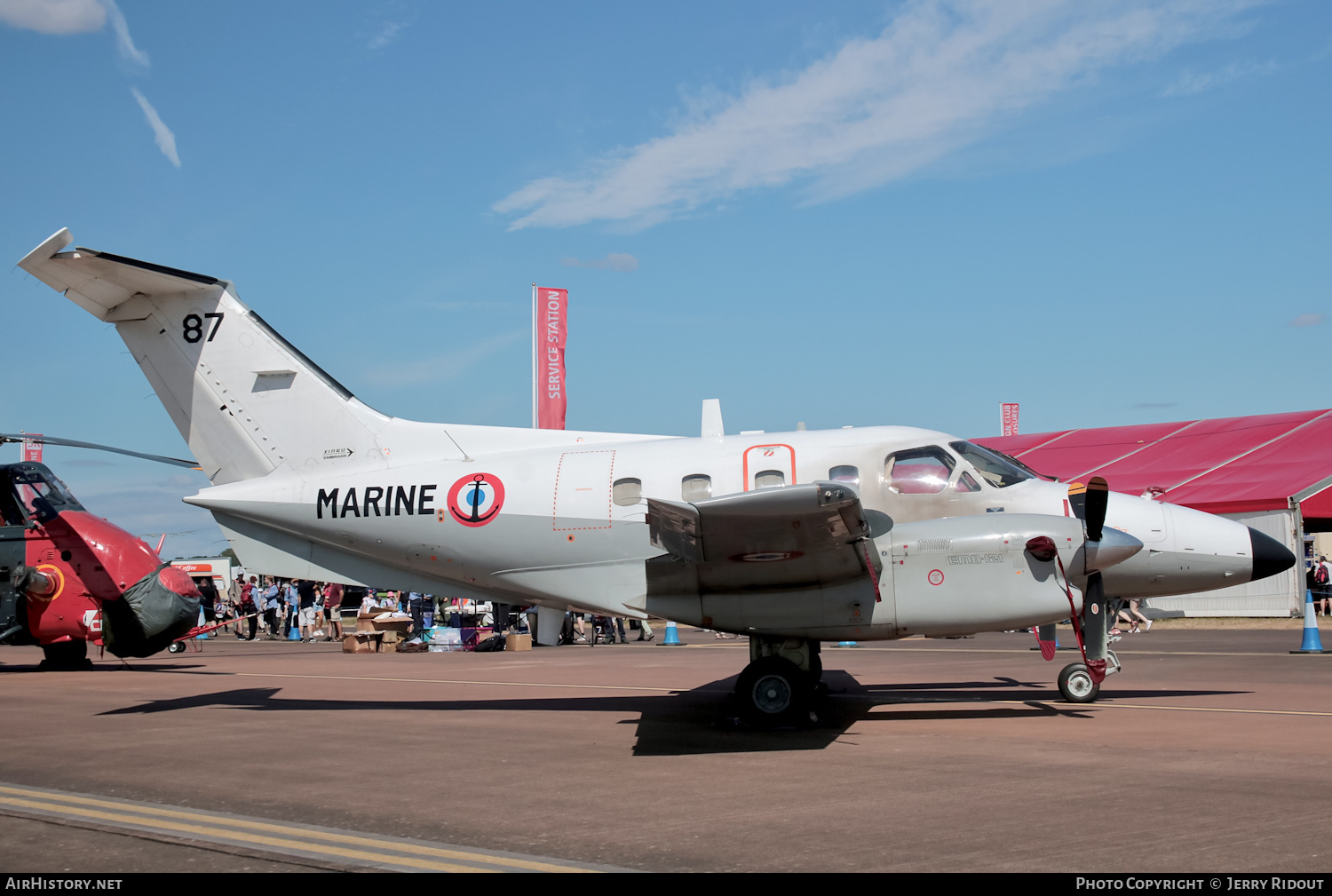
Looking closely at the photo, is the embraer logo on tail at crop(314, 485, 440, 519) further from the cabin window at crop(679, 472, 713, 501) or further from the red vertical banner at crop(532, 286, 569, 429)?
the red vertical banner at crop(532, 286, 569, 429)

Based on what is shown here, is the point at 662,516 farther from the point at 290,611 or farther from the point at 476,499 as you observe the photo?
the point at 290,611

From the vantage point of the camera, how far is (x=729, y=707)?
12789 mm

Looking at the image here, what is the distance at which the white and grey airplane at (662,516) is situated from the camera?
1058 cm

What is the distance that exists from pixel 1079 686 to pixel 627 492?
559 cm

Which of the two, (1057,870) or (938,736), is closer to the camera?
(1057,870)

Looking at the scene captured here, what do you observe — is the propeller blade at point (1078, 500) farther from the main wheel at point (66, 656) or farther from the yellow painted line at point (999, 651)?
the main wheel at point (66, 656)

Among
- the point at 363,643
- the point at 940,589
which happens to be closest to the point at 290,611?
the point at 363,643

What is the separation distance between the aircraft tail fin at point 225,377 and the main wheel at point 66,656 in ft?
29.7

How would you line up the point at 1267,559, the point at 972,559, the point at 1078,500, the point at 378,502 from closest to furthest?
the point at 972,559 → the point at 1078,500 → the point at 1267,559 → the point at 378,502

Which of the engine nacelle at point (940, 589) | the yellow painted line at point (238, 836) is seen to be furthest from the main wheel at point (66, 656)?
the engine nacelle at point (940, 589)

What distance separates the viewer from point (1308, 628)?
19141 mm

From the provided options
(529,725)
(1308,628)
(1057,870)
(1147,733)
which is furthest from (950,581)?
(1308,628)

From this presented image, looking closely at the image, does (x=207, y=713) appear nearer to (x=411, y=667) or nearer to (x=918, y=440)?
(x=411, y=667)
